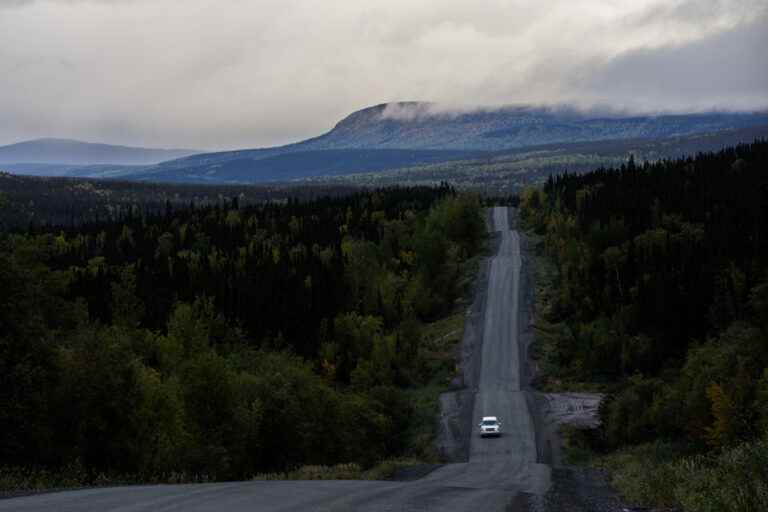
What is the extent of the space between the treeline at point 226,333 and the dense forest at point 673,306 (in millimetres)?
16826

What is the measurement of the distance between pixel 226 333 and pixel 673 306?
48.7 metres

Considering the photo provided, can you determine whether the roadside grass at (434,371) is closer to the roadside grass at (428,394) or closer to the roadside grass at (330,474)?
the roadside grass at (428,394)

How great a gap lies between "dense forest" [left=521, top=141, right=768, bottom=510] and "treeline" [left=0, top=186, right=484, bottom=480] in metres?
16.8

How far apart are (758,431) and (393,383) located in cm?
4784

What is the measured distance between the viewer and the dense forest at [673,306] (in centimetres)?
4978

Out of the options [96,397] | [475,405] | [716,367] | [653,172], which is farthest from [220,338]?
[653,172]

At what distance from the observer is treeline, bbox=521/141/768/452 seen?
57438mm

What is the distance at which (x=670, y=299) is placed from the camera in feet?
304

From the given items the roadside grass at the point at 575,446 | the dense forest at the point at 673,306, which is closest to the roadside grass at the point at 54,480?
the dense forest at the point at 673,306

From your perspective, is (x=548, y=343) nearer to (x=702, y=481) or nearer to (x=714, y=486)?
(x=702, y=481)

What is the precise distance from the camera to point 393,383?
8925cm

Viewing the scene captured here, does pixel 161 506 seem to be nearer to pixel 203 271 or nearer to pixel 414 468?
pixel 414 468

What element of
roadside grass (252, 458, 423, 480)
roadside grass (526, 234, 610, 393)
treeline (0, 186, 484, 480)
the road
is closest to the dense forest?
roadside grass (526, 234, 610, 393)

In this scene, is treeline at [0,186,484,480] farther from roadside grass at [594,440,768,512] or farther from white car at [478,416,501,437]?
roadside grass at [594,440,768,512]
